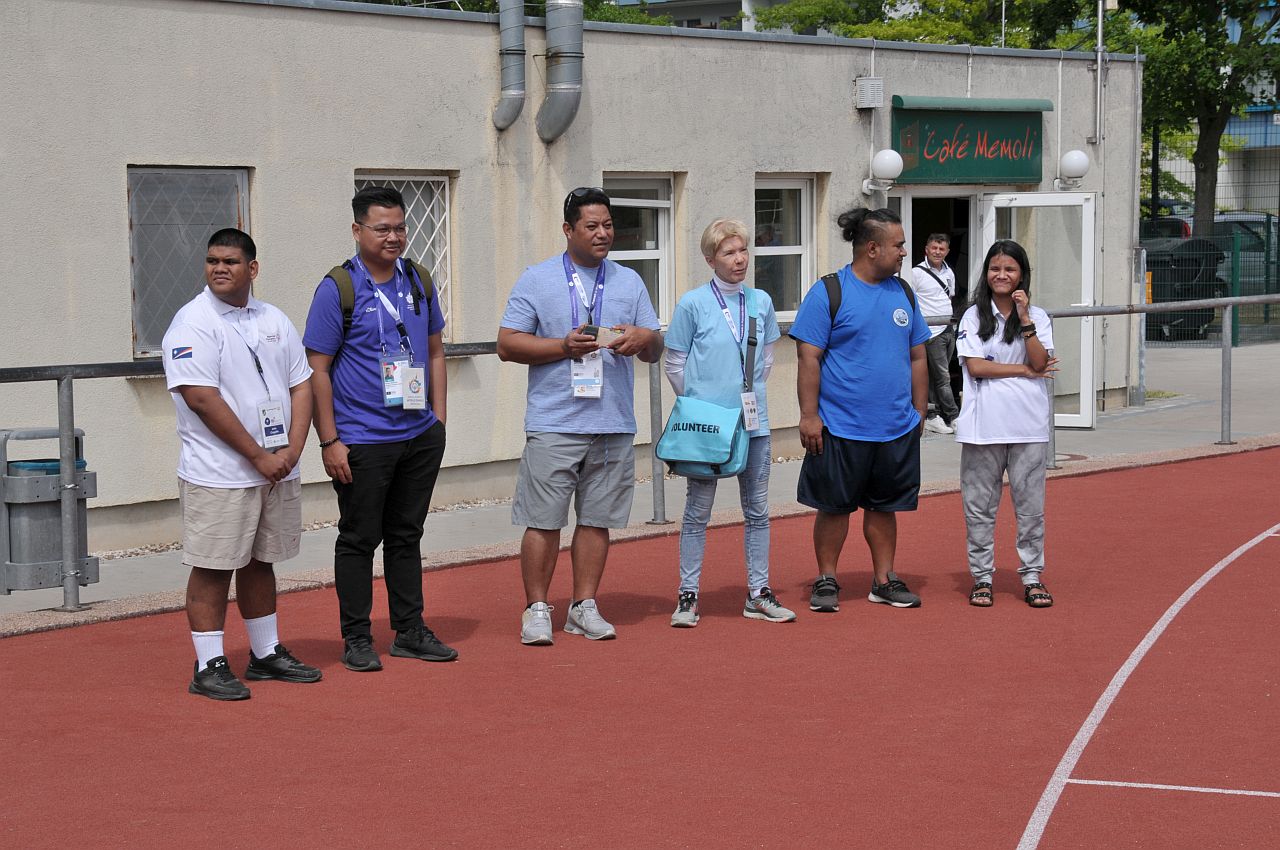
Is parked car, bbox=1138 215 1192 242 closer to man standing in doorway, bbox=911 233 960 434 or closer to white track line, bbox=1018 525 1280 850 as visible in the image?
man standing in doorway, bbox=911 233 960 434

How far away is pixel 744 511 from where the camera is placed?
26.5 feet

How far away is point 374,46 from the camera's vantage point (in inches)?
475

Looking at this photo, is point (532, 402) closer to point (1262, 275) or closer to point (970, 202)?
point (970, 202)

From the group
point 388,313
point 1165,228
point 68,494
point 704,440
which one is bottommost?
point 68,494

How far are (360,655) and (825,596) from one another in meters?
2.33

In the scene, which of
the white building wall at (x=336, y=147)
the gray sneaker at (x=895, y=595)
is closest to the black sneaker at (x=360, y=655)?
the gray sneaker at (x=895, y=595)

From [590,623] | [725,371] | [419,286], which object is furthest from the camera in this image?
[725,371]

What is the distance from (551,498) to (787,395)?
25.1ft

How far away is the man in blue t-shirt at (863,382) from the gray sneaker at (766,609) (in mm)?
256

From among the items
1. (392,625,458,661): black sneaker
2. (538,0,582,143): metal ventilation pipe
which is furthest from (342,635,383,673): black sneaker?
(538,0,582,143): metal ventilation pipe

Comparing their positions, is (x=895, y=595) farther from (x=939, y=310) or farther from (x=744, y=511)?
(x=939, y=310)

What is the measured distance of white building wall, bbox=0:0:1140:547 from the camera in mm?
10516

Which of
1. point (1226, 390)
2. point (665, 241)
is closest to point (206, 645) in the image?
point (665, 241)

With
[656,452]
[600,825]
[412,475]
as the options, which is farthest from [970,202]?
[600,825]
